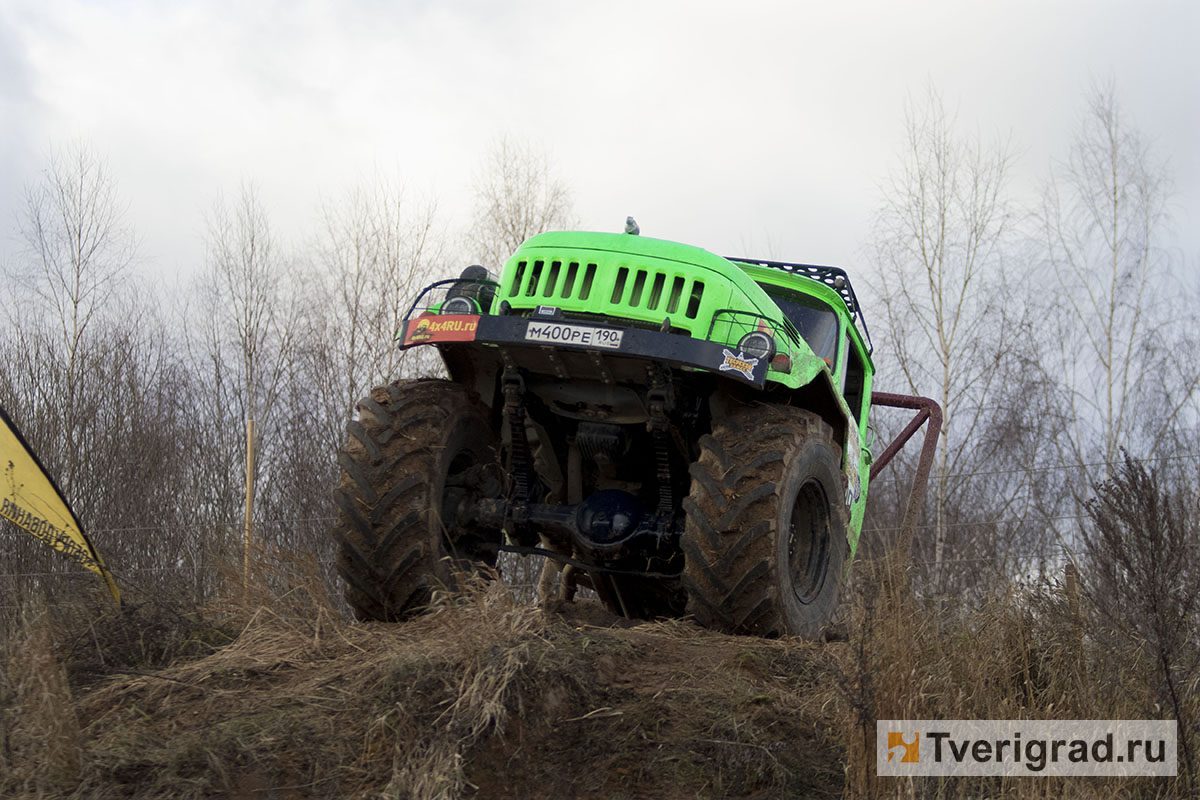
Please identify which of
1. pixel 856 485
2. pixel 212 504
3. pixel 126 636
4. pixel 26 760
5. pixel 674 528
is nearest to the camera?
pixel 26 760

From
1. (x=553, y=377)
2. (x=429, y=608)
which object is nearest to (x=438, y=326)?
(x=553, y=377)

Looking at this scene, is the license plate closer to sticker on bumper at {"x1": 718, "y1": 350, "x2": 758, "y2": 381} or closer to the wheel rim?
sticker on bumper at {"x1": 718, "y1": 350, "x2": 758, "y2": 381}

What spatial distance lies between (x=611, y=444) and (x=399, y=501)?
1203 millimetres

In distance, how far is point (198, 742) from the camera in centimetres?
527

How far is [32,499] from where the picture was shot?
629 centimetres

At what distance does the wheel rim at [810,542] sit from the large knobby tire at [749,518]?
0.46 m

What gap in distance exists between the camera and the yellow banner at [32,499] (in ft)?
20.4

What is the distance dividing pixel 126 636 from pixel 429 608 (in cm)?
147

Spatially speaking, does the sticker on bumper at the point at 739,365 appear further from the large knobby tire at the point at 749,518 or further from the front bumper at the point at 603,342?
the large knobby tire at the point at 749,518

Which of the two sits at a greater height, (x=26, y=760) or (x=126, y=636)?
(x=126, y=636)

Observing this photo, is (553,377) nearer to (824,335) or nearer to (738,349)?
(738,349)

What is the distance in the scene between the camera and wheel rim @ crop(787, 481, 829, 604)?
777cm

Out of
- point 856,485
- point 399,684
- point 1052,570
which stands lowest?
point 399,684

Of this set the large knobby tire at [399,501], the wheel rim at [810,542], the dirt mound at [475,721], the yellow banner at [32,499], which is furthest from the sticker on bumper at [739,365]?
the yellow banner at [32,499]
